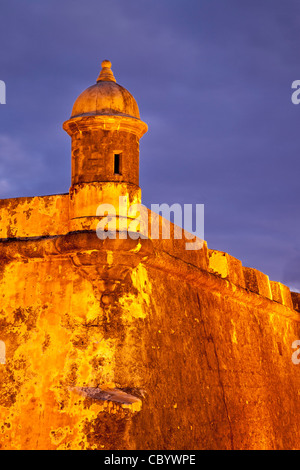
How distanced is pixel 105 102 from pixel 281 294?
7.85 meters

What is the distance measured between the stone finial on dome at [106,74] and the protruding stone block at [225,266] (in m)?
3.70

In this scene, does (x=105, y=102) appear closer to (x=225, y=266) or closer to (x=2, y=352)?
(x=2, y=352)

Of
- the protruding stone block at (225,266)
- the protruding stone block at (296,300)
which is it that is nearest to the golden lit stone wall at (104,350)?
the protruding stone block at (225,266)

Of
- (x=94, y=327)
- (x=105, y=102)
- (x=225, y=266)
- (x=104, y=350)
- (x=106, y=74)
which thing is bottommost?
(x=104, y=350)

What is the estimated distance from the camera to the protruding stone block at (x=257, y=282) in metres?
13.2

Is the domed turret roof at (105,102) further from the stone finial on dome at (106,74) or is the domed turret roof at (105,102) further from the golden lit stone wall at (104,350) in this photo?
the golden lit stone wall at (104,350)

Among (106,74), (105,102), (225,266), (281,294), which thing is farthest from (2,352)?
(281,294)

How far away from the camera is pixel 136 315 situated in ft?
27.5

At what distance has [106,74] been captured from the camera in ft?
29.8

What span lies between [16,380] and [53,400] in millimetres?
526
